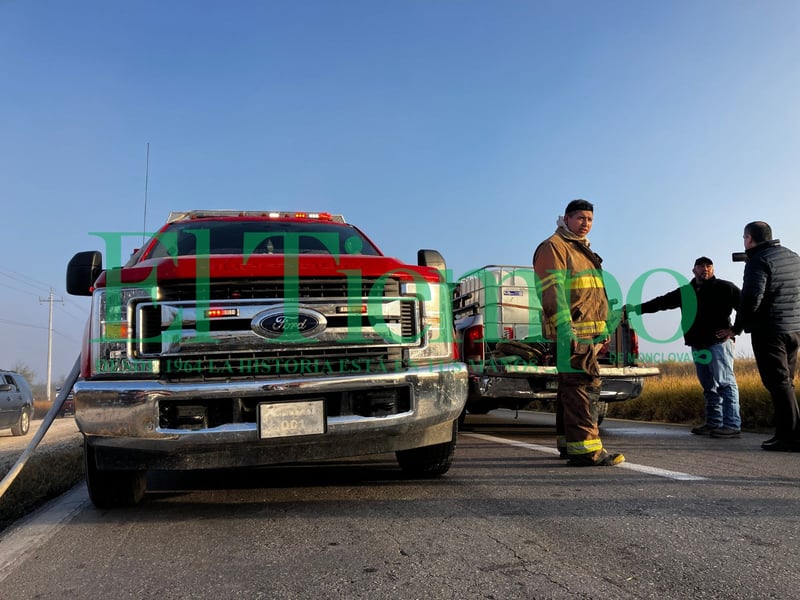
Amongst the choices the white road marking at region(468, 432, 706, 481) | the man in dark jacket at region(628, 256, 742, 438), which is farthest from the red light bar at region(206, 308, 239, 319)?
the man in dark jacket at region(628, 256, 742, 438)

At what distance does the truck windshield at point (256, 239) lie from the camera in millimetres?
4812

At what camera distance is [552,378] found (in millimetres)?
6965

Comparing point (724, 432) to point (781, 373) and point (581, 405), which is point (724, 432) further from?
point (581, 405)

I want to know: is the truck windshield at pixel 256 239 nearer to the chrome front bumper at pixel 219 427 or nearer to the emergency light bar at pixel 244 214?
the emergency light bar at pixel 244 214

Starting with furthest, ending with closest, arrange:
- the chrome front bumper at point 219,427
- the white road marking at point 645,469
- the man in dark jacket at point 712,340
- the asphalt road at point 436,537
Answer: the man in dark jacket at point 712,340 < the white road marking at point 645,469 < the chrome front bumper at point 219,427 < the asphalt road at point 436,537

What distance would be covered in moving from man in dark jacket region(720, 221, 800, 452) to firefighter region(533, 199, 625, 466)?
1.76m

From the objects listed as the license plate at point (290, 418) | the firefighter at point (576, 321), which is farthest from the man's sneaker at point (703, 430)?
the license plate at point (290, 418)

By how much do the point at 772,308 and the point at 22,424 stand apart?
15.5 metres

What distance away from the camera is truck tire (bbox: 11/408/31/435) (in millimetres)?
14736

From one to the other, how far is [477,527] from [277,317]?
1.48 meters

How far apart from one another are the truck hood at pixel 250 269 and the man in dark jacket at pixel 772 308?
3.73 metres

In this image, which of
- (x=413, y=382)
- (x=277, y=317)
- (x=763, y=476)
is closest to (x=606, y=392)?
(x=763, y=476)

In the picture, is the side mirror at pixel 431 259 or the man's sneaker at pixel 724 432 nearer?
the side mirror at pixel 431 259

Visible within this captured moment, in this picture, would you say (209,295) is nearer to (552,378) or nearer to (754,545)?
(754,545)
